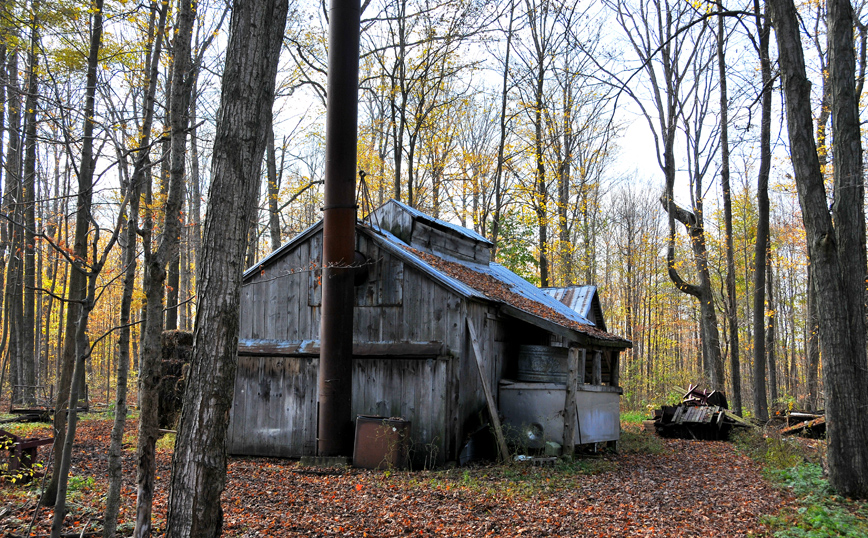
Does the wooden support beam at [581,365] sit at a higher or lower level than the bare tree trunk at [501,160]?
lower

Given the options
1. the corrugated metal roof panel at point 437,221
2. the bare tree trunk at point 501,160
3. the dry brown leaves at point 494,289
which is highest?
the bare tree trunk at point 501,160

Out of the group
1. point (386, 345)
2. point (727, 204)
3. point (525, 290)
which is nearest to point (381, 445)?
point (386, 345)

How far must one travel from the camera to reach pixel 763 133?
18156mm

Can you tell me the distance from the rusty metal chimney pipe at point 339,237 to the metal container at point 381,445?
0.41m

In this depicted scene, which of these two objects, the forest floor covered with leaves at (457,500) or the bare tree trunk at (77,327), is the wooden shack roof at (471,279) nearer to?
the forest floor covered with leaves at (457,500)

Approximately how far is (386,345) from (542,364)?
3626 mm

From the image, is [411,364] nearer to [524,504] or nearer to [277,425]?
[277,425]

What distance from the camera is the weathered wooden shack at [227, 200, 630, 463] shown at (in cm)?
1100

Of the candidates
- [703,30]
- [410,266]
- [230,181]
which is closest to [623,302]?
[703,30]

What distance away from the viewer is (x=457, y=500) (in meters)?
7.86

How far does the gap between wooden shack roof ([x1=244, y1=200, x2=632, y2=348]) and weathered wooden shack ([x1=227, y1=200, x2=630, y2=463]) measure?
0.03 meters

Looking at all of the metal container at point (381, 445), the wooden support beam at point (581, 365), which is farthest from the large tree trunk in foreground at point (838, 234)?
the metal container at point (381, 445)

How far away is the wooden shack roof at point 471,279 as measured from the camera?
452 inches

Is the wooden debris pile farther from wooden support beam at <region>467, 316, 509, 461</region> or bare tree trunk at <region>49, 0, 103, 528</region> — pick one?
bare tree trunk at <region>49, 0, 103, 528</region>
